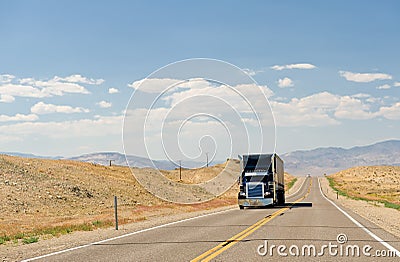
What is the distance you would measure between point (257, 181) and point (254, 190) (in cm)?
77

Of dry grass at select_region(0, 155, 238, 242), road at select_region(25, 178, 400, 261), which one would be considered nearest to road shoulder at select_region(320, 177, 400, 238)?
road at select_region(25, 178, 400, 261)

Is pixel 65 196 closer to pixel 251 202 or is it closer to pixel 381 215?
pixel 251 202

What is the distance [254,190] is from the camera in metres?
38.6

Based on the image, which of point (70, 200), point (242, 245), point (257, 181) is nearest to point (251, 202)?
point (257, 181)

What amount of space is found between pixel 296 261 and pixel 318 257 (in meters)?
0.81

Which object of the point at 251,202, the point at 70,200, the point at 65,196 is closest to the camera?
the point at 251,202

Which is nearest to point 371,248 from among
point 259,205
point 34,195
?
point 259,205

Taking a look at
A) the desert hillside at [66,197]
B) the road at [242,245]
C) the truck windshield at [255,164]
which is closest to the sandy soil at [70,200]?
the desert hillside at [66,197]

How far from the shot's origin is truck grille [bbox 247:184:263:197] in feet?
127

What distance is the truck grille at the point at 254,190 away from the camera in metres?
38.6

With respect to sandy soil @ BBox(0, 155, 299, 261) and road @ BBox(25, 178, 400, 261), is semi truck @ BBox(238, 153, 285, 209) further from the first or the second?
road @ BBox(25, 178, 400, 261)

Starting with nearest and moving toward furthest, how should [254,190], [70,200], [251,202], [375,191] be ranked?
[251,202] → [254,190] → [70,200] → [375,191]

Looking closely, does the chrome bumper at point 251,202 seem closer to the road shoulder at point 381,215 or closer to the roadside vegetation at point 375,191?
the road shoulder at point 381,215

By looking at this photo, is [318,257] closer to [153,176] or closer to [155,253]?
[155,253]
